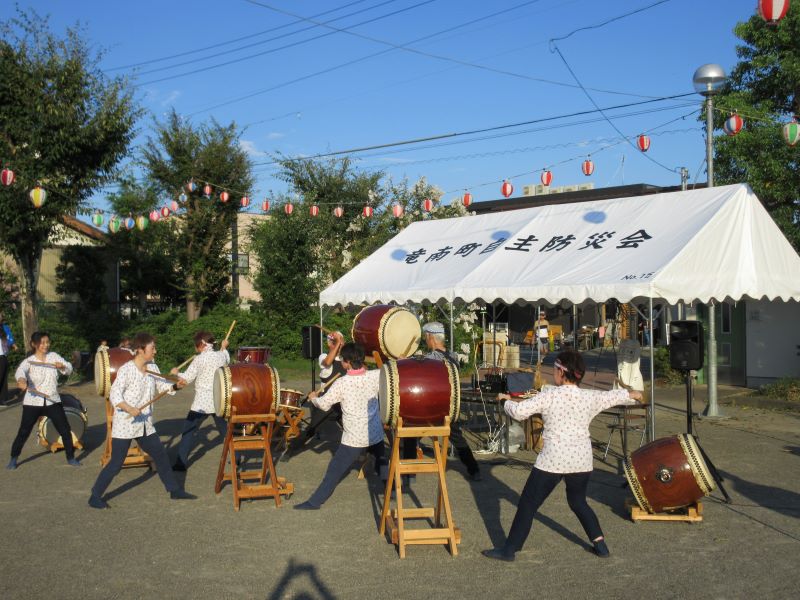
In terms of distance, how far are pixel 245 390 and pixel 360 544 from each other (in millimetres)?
2117

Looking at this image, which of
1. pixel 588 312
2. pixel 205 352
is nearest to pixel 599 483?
pixel 205 352

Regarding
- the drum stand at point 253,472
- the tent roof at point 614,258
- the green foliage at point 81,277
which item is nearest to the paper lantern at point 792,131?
the tent roof at point 614,258

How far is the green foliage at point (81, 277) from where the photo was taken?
24750mm

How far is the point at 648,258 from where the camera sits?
31.3 feet

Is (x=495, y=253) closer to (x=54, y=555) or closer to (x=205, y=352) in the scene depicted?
(x=205, y=352)

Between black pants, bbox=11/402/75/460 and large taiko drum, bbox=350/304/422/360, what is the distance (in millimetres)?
3647

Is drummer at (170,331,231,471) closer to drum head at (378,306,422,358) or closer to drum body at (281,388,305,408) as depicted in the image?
drum body at (281,388,305,408)

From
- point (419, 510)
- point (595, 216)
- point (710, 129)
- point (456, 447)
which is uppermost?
point (710, 129)

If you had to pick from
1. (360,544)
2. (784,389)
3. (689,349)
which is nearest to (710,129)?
(784,389)

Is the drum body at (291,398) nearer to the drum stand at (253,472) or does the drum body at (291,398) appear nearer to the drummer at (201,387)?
the drummer at (201,387)

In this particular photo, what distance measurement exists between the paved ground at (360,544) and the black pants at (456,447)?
7.7 inches

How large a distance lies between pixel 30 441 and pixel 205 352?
151 inches

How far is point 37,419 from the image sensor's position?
9406mm

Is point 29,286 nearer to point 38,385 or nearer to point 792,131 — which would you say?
point 38,385
